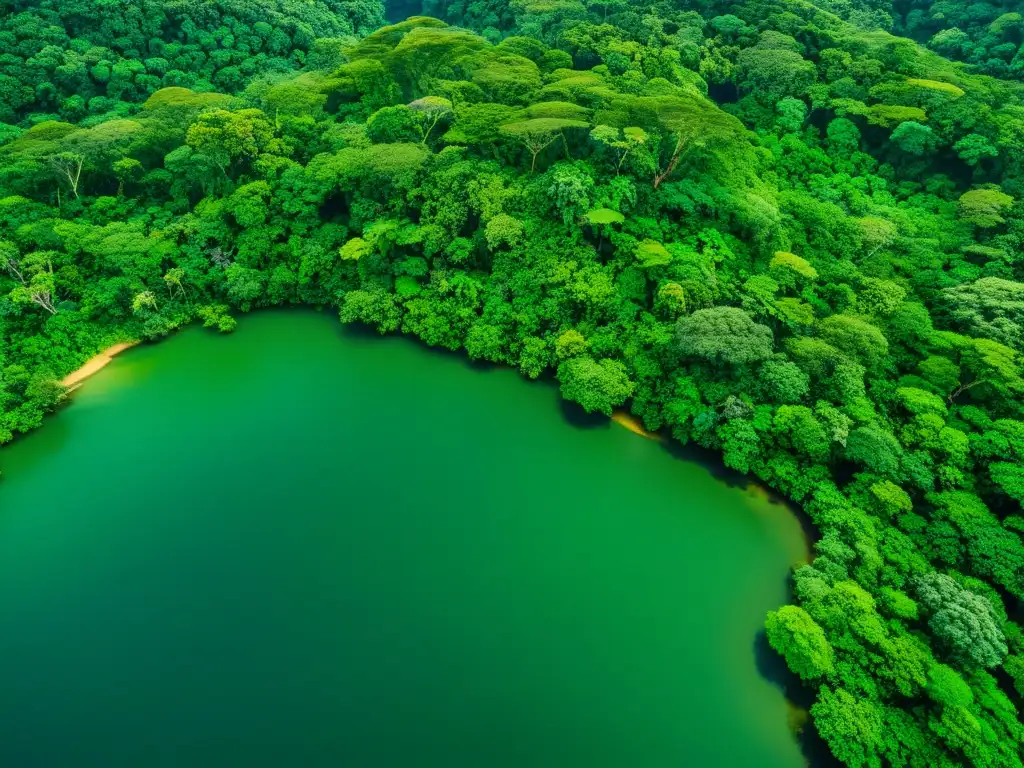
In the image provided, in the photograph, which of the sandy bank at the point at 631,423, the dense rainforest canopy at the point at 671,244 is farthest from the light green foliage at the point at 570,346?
the sandy bank at the point at 631,423

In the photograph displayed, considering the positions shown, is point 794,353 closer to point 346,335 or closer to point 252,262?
point 346,335

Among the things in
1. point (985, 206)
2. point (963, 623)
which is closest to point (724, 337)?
point (963, 623)

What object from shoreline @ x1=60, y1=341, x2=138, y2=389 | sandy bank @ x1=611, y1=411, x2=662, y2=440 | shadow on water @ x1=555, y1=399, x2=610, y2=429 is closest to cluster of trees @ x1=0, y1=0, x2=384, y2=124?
shoreline @ x1=60, y1=341, x2=138, y2=389

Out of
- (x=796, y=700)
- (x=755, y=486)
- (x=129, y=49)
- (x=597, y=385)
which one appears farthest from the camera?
(x=129, y=49)

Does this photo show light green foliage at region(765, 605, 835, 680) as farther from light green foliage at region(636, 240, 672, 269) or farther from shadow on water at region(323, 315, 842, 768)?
light green foliage at region(636, 240, 672, 269)

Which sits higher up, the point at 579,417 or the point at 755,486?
the point at 755,486

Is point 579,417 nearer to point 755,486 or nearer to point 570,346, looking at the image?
point 570,346
